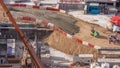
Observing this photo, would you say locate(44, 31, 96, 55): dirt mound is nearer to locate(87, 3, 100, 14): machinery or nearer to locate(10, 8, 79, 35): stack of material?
locate(10, 8, 79, 35): stack of material

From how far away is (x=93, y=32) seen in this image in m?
39.6

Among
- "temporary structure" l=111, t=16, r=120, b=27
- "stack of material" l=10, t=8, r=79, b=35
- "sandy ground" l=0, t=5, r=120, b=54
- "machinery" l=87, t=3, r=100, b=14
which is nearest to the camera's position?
"sandy ground" l=0, t=5, r=120, b=54

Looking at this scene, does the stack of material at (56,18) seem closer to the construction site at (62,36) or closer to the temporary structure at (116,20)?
the construction site at (62,36)

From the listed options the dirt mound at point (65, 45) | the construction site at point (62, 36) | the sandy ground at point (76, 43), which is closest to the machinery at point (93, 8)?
the construction site at point (62, 36)

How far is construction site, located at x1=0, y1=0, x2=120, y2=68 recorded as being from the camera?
113ft

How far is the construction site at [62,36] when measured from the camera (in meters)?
34.4

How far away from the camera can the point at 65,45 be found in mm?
37719

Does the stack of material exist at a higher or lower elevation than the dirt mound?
higher

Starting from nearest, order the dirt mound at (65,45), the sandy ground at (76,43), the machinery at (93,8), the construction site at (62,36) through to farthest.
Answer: the construction site at (62,36) < the dirt mound at (65,45) < the sandy ground at (76,43) < the machinery at (93,8)

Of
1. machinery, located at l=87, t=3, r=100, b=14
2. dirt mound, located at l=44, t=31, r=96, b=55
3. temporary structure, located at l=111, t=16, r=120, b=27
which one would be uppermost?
machinery, located at l=87, t=3, r=100, b=14

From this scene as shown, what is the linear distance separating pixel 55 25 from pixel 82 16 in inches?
214

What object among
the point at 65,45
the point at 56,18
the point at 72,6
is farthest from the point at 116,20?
the point at 72,6

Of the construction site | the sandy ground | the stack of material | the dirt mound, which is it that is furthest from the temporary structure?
the dirt mound

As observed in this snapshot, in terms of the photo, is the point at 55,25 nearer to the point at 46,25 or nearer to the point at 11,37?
the point at 46,25
